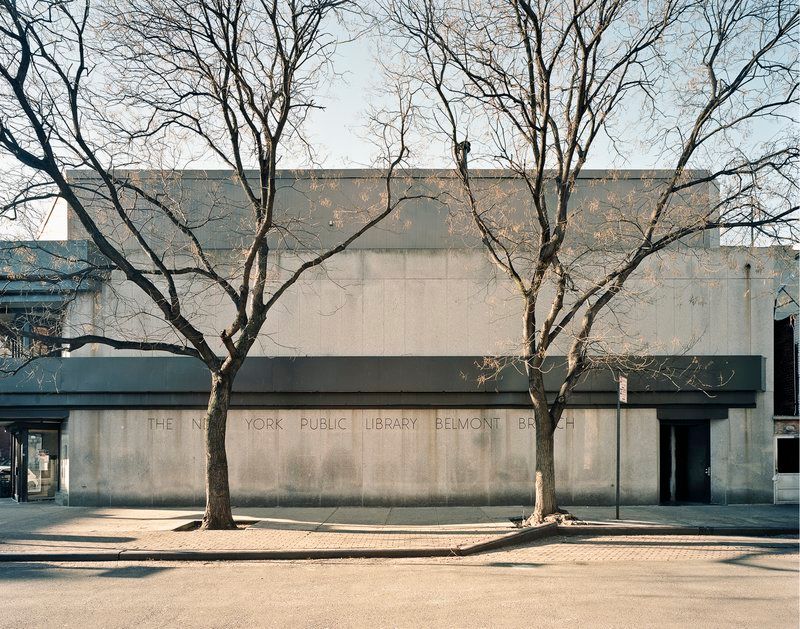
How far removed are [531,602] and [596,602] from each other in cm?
80

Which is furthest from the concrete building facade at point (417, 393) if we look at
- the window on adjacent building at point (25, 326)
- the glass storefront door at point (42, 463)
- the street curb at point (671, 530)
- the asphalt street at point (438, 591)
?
the asphalt street at point (438, 591)

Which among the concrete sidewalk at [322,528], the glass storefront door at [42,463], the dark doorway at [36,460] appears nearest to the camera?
the concrete sidewalk at [322,528]

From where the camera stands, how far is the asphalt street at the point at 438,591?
7973 mm

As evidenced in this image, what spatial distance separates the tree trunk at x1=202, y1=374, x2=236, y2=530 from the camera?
544 inches

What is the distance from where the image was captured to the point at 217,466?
45.4 feet

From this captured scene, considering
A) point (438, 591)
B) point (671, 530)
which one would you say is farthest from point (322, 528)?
point (671, 530)

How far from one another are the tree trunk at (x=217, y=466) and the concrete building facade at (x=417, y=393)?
10.9 feet

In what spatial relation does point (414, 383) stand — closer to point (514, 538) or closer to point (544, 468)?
point (544, 468)

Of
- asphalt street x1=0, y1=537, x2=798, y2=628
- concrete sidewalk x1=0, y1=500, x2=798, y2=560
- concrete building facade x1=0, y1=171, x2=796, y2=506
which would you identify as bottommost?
concrete sidewalk x1=0, y1=500, x2=798, y2=560

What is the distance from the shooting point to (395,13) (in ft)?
45.8

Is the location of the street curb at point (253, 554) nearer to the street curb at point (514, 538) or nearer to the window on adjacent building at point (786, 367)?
the street curb at point (514, 538)

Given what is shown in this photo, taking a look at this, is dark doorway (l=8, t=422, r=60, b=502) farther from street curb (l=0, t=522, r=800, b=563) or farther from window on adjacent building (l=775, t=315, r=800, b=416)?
window on adjacent building (l=775, t=315, r=800, b=416)

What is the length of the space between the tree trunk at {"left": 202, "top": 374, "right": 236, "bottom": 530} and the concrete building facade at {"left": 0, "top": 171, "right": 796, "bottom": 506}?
3.32m

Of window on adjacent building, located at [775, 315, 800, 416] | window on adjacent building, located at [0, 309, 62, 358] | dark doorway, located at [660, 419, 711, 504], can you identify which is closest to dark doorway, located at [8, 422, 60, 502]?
window on adjacent building, located at [0, 309, 62, 358]
